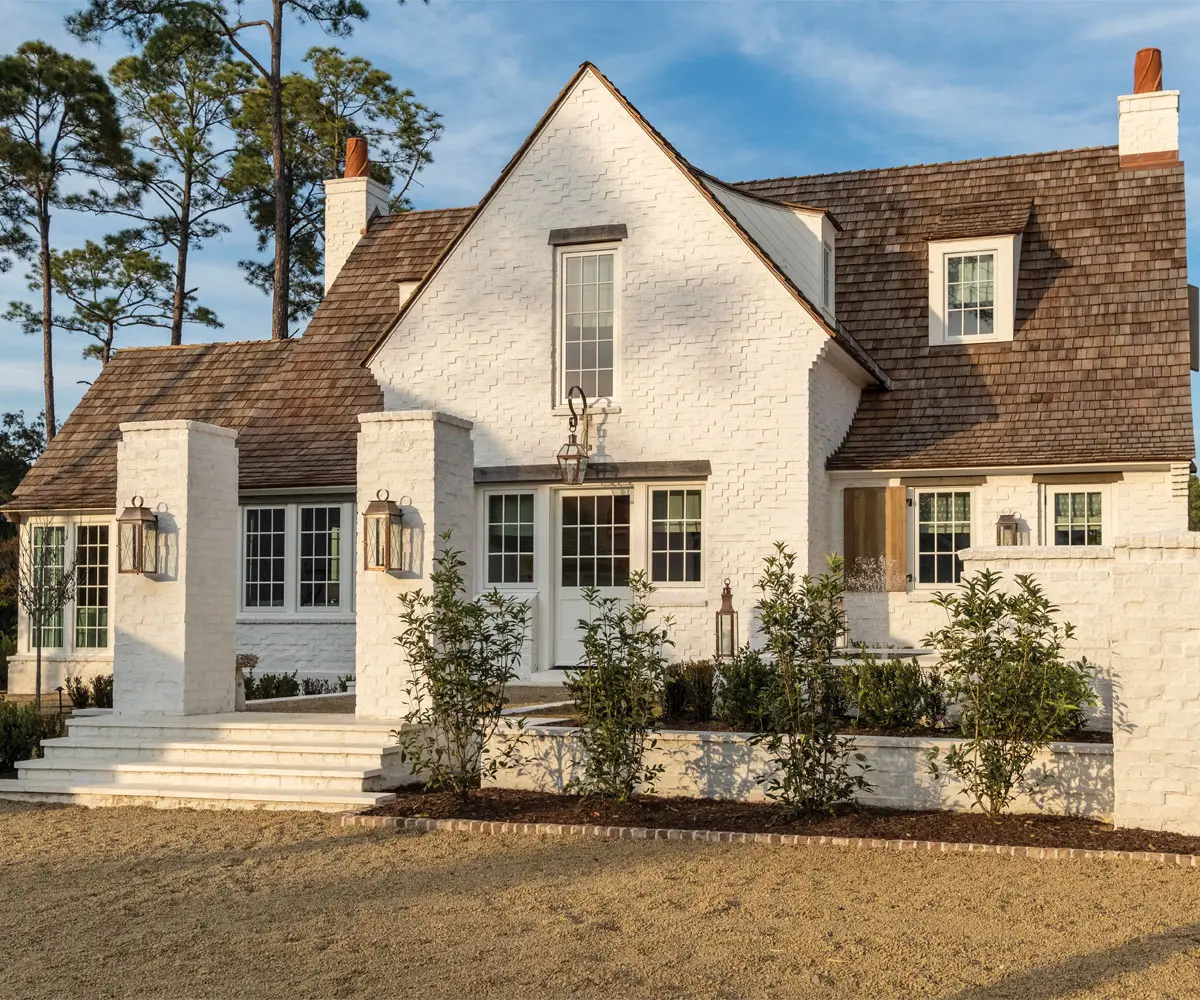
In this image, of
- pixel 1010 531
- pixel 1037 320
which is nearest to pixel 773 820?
pixel 1010 531

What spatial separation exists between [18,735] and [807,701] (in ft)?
24.1

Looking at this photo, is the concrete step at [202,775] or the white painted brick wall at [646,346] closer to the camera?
the concrete step at [202,775]

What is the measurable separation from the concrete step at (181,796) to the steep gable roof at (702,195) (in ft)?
24.2

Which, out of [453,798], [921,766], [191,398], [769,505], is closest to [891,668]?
[921,766]

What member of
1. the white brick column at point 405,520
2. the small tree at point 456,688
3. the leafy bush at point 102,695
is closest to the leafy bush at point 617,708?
the small tree at point 456,688

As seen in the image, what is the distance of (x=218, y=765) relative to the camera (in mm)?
11188

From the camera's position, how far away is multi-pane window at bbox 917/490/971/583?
15.9 m

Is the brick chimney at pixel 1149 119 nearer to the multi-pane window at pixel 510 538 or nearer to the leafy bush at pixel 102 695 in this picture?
the multi-pane window at pixel 510 538

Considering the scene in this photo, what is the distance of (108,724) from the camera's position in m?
12.0

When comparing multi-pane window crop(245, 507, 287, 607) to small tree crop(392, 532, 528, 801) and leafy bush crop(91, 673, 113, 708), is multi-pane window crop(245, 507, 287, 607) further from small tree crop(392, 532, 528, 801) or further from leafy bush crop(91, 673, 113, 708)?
small tree crop(392, 532, 528, 801)

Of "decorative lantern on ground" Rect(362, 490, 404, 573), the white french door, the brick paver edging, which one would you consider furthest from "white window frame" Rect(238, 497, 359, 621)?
the brick paver edging

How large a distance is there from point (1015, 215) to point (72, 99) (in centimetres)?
2237

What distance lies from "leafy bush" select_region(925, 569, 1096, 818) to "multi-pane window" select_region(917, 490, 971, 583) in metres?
6.52

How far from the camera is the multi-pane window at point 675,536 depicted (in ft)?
52.4
